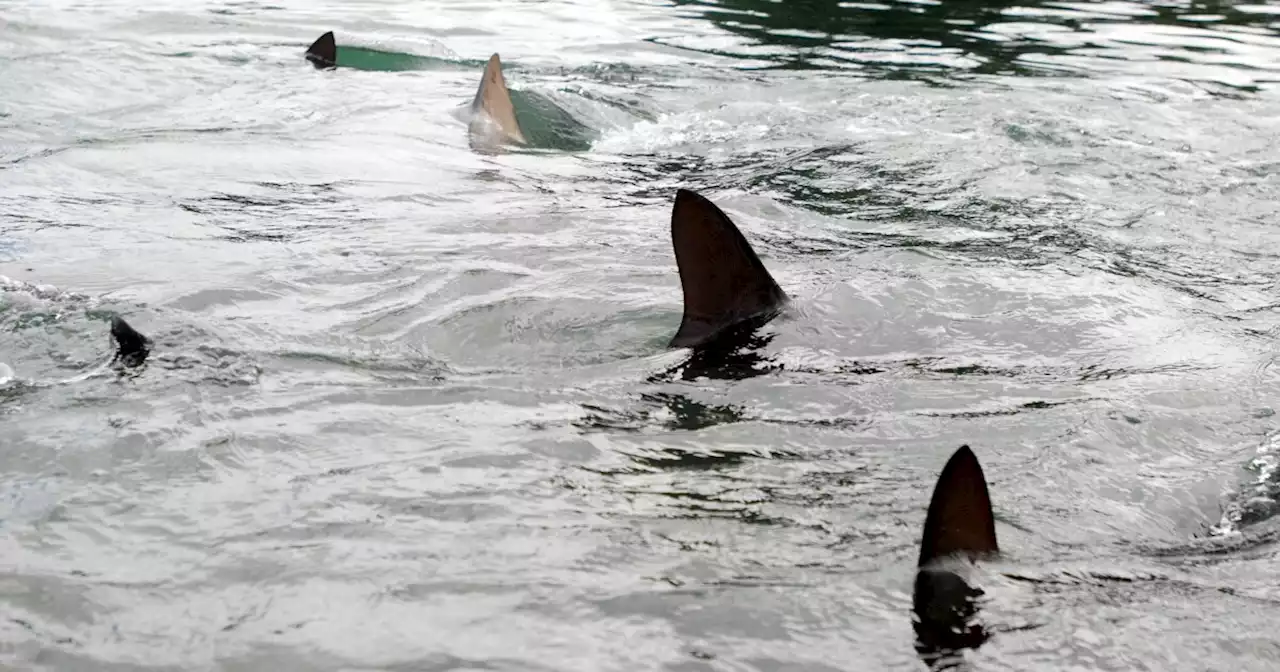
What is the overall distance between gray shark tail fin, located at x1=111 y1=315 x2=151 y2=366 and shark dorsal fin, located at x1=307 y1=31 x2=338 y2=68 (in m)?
6.50

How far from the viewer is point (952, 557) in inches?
98.8

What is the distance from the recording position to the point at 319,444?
10.2ft

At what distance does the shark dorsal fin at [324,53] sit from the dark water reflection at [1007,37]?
363 centimetres

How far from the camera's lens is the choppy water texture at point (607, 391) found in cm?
240

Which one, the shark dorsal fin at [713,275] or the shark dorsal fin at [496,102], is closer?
the shark dorsal fin at [713,275]

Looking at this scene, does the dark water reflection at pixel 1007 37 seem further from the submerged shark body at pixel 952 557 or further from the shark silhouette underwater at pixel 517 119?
the submerged shark body at pixel 952 557

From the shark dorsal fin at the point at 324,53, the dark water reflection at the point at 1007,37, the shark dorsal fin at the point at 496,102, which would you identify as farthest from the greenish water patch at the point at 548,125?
the dark water reflection at the point at 1007,37

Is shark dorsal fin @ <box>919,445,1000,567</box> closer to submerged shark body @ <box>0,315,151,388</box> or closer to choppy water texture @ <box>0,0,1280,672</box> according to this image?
choppy water texture @ <box>0,0,1280,672</box>

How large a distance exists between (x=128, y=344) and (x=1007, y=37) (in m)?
10.9

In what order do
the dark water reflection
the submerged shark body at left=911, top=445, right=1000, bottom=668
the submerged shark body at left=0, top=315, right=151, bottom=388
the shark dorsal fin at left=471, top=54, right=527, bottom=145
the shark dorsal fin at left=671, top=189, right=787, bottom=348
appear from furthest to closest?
the dark water reflection → the shark dorsal fin at left=471, top=54, right=527, bottom=145 → the shark dorsal fin at left=671, top=189, right=787, bottom=348 → the submerged shark body at left=0, top=315, right=151, bottom=388 → the submerged shark body at left=911, top=445, right=1000, bottom=668

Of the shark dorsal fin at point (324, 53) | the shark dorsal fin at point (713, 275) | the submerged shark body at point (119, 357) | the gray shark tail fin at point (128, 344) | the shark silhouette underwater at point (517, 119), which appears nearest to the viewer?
the submerged shark body at point (119, 357)

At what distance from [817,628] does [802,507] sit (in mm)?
522

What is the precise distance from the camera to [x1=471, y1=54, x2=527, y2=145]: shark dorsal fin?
760cm

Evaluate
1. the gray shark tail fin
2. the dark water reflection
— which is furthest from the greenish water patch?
the gray shark tail fin
